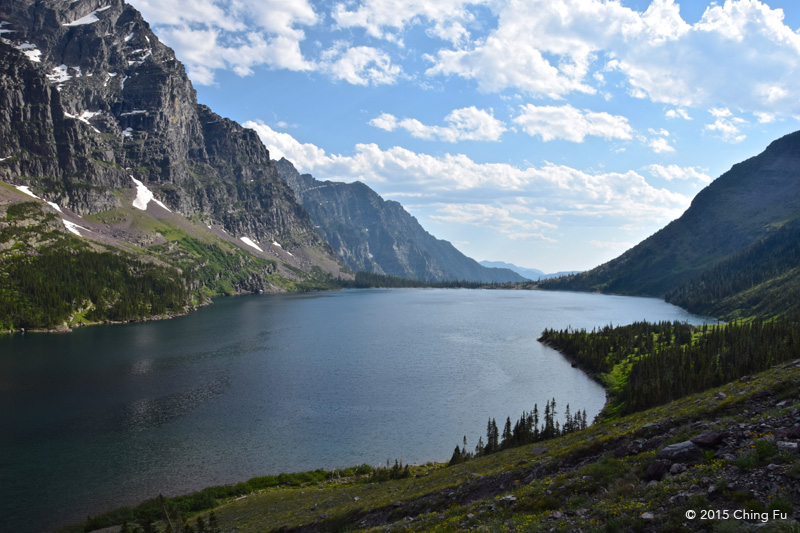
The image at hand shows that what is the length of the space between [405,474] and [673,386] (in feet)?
148

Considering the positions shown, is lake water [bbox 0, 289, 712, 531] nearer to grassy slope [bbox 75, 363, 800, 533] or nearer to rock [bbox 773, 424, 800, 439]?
grassy slope [bbox 75, 363, 800, 533]

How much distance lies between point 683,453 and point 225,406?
7448 centimetres

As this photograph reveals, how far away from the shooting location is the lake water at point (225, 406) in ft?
172

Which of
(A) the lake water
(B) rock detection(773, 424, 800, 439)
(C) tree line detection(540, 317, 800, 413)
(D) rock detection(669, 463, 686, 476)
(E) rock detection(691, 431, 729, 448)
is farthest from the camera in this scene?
(C) tree line detection(540, 317, 800, 413)

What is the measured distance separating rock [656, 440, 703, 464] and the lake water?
43.6 m

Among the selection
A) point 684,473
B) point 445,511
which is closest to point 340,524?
point 445,511

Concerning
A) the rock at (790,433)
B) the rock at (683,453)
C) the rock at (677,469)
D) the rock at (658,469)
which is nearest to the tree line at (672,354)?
the rock at (683,453)

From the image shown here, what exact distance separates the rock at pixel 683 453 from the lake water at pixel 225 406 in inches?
1715

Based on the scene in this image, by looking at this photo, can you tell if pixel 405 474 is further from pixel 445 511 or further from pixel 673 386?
pixel 673 386

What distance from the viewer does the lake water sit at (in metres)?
52.5

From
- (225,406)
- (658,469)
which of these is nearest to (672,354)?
(658,469)

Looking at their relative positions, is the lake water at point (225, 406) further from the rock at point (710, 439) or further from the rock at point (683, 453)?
the rock at point (710, 439)

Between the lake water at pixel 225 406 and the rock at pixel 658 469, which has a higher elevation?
the rock at pixel 658 469

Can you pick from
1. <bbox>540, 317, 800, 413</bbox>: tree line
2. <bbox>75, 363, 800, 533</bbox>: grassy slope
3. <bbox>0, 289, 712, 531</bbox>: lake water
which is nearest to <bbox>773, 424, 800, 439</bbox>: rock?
<bbox>75, 363, 800, 533</bbox>: grassy slope
